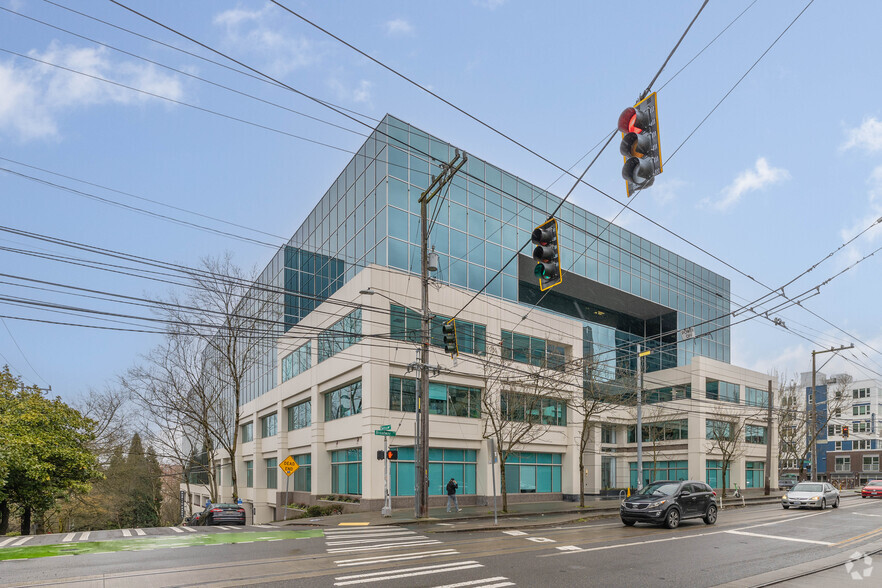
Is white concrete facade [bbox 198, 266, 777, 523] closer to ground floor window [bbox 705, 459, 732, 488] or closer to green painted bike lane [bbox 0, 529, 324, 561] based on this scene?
ground floor window [bbox 705, 459, 732, 488]

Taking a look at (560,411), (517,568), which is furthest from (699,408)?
(517,568)

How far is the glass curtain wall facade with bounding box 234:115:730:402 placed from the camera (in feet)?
111

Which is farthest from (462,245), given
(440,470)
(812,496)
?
(812,496)

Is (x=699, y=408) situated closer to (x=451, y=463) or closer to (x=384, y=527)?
(x=451, y=463)

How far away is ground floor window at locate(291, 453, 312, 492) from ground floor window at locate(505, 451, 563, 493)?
1206cm

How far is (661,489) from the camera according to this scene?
71.6 feet

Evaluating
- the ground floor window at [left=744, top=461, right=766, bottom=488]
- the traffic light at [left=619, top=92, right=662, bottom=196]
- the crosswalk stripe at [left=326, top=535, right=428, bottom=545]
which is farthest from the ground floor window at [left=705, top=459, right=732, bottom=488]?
the traffic light at [left=619, top=92, right=662, bottom=196]

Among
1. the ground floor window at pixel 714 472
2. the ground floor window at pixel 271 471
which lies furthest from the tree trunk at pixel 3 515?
the ground floor window at pixel 714 472

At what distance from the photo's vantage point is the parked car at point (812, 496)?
29.7m

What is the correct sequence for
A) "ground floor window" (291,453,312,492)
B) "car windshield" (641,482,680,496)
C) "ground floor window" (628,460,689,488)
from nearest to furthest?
"car windshield" (641,482,680,496) < "ground floor window" (291,453,312,492) < "ground floor window" (628,460,689,488)

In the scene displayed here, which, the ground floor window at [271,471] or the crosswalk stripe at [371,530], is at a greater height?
the crosswalk stripe at [371,530]

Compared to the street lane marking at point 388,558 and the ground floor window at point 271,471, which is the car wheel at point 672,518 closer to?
the street lane marking at point 388,558

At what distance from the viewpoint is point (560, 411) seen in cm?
4025

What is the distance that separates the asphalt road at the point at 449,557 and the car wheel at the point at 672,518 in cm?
26
